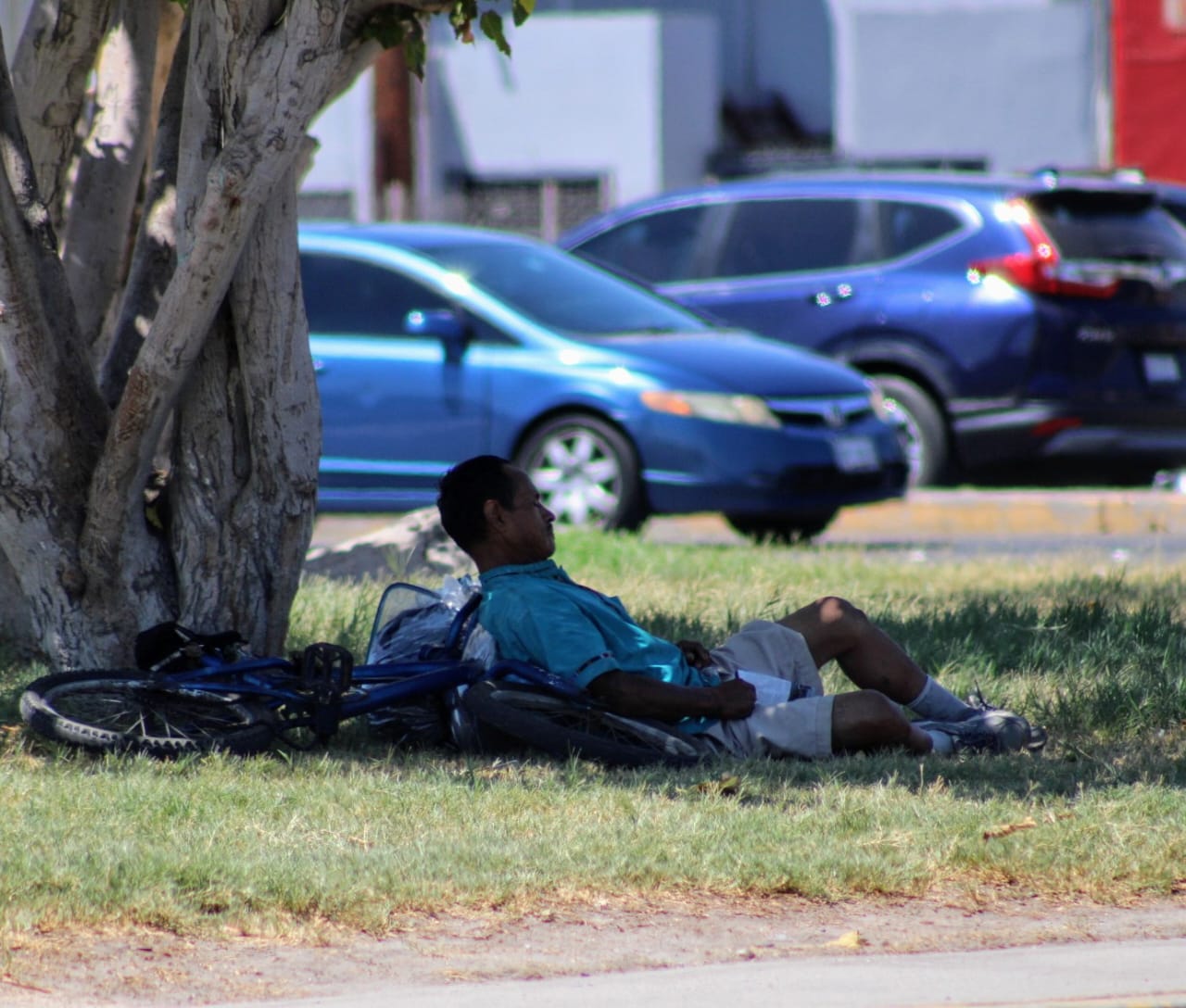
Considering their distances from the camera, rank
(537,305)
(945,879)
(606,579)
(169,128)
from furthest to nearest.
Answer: (537,305) < (606,579) < (169,128) < (945,879)

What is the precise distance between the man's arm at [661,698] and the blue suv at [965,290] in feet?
23.0

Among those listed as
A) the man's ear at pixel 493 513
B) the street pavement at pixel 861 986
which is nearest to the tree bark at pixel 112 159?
the man's ear at pixel 493 513

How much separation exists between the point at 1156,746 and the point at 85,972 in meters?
3.23

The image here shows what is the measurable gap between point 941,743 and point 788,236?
7926 millimetres

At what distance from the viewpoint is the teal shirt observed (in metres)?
5.51

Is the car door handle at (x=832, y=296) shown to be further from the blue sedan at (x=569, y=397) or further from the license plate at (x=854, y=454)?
the license plate at (x=854, y=454)

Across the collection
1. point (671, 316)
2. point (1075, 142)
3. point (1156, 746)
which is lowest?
point (1156, 746)

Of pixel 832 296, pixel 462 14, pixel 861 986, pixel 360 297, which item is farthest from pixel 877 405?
pixel 861 986

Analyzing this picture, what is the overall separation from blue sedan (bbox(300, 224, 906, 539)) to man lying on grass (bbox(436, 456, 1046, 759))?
463 cm

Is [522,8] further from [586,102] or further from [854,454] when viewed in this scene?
[586,102]

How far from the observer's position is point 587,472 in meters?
10.8

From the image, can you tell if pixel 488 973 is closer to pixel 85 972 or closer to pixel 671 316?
pixel 85 972

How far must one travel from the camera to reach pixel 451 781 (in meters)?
5.40

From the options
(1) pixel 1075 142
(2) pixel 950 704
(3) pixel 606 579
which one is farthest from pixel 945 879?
(1) pixel 1075 142
